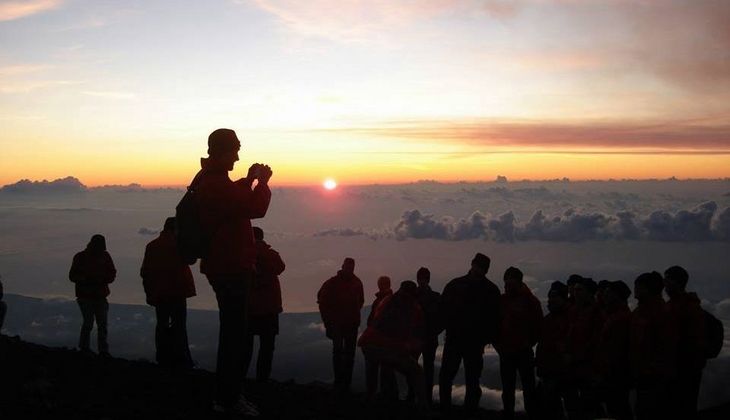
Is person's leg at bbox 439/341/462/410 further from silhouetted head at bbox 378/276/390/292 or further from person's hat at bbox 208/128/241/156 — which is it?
person's hat at bbox 208/128/241/156

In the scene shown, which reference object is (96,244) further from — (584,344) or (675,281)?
(675,281)

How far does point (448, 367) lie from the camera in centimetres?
1135

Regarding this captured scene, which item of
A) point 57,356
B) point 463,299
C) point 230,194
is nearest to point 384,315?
point 463,299

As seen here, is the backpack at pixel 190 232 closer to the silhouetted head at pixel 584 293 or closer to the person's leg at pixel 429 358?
the silhouetted head at pixel 584 293

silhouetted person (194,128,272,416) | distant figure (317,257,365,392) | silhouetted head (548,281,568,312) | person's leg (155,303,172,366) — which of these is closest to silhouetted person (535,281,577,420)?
silhouetted head (548,281,568,312)

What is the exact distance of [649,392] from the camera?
774 cm

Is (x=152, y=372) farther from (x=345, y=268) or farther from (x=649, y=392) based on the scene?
(x=649, y=392)

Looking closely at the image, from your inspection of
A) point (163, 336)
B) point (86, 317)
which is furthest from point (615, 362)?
point (86, 317)

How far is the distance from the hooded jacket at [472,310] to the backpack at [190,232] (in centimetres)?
538

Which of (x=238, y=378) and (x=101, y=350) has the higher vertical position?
(x=238, y=378)

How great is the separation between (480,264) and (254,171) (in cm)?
500

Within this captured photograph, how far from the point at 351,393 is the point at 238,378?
4.52m

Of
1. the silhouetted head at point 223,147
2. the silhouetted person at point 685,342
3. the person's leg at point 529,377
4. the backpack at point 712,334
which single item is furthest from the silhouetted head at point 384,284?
the silhouetted head at point 223,147

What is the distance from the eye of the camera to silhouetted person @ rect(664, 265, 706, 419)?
7.77m
